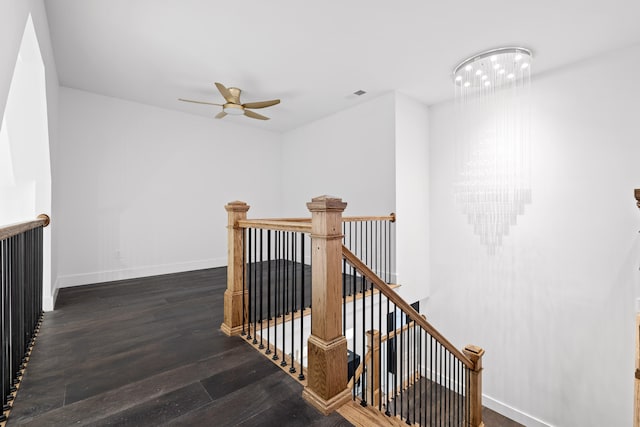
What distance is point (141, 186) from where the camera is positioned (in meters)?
4.66

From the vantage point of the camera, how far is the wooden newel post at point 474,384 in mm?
3072

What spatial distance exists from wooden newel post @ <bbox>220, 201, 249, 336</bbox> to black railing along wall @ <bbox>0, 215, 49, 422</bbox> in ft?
4.30

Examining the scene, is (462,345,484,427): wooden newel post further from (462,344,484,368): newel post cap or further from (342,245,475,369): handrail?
(342,245,475,369): handrail

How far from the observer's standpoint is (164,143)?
4.87m

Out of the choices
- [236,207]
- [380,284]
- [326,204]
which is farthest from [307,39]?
[380,284]

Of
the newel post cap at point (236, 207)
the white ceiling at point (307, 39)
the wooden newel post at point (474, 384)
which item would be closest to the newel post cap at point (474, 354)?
the wooden newel post at point (474, 384)

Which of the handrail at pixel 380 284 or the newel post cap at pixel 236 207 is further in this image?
the newel post cap at pixel 236 207

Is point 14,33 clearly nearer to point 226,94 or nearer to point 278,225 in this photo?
point 278,225

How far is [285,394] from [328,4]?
3.02 metres

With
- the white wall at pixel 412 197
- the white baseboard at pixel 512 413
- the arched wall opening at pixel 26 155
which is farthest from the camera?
the white wall at pixel 412 197

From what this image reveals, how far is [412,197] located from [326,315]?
3314 millimetres

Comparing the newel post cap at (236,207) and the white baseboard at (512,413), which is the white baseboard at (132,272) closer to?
the newel post cap at (236,207)

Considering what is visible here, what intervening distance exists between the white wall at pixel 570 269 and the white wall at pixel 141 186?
14.2 feet

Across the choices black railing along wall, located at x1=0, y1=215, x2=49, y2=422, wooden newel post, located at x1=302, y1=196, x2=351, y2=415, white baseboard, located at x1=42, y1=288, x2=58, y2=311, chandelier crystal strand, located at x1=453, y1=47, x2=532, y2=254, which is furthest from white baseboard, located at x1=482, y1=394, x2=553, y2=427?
white baseboard, located at x1=42, y1=288, x2=58, y2=311
